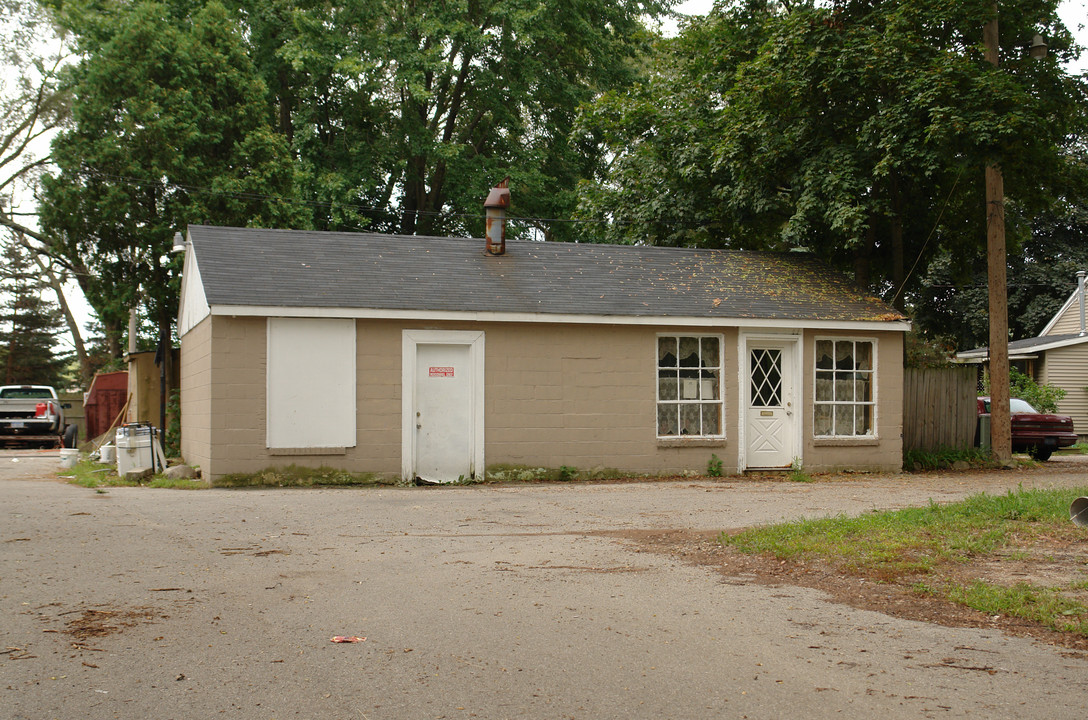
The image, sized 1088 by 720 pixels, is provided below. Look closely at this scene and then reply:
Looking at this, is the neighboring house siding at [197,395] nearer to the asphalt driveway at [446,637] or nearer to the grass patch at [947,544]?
the asphalt driveway at [446,637]

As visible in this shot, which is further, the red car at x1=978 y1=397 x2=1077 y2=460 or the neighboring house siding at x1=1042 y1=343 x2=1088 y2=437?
the neighboring house siding at x1=1042 y1=343 x2=1088 y2=437

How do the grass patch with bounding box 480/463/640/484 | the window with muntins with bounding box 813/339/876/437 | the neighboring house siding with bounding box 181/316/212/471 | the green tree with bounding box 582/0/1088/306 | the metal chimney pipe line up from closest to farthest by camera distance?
1. the neighboring house siding with bounding box 181/316/212/471
2. the grass patch with bounding box 480/463/640/484
3. the green tree with bounding box 582/0/1088/306
4. the window with muntins with bounding box 813/339/876/437
5. the metal chimney pipe

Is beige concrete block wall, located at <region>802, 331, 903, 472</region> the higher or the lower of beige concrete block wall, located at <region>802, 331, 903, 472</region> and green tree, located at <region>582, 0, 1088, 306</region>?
the lower

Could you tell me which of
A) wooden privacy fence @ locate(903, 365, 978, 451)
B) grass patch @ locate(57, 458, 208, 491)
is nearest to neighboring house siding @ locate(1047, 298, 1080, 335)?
wooden privacy fence @ locate(903, 365, 978, 451)

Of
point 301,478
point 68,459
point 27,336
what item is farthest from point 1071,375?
point 27,336

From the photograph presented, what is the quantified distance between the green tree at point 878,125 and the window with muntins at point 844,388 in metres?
2.19

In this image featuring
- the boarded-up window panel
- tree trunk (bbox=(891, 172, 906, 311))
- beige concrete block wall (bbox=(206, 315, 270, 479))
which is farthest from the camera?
tree trunk (bbox=(891, 172, 906, 311))

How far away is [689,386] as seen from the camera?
50.8ft

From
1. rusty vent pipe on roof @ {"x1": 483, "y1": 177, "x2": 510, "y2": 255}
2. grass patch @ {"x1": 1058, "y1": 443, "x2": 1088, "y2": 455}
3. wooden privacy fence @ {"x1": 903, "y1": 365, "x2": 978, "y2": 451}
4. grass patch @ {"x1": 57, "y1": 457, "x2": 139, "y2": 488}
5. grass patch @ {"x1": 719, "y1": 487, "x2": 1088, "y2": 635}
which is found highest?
rusty vent pipe on roof @ {"x1": 483, "y1": 177, "x2": 510, "y2": 255}

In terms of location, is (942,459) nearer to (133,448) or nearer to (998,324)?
(998,324)

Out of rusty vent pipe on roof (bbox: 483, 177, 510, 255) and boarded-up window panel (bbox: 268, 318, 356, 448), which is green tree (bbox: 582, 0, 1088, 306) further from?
boarded-up window panel (bbox: 268, 318, 356, 448)

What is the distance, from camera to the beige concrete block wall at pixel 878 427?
52.3ft

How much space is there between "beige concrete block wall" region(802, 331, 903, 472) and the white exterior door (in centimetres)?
571

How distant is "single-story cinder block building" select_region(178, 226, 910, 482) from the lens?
13.5m
